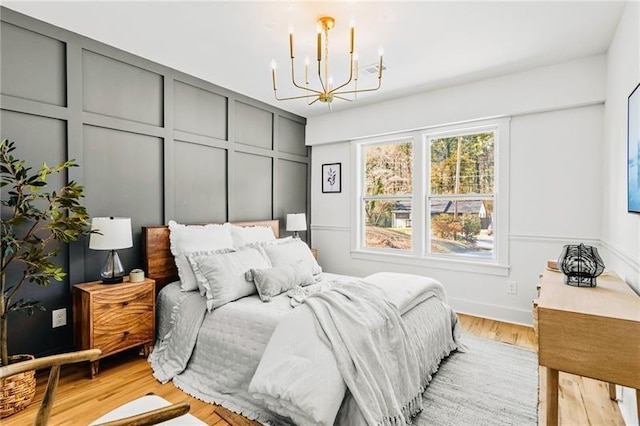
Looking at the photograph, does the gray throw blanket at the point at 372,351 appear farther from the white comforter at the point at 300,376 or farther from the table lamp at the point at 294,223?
the table lamp at the point at 294,223

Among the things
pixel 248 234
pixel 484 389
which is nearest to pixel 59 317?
pixel 248 234

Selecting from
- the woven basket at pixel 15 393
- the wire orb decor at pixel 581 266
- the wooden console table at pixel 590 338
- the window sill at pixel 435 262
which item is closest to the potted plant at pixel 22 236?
the woven basket at pixel 15 393

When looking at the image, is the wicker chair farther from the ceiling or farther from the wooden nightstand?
the ceiling

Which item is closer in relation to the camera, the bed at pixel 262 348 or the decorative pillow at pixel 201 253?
the bed at pixel 262 348

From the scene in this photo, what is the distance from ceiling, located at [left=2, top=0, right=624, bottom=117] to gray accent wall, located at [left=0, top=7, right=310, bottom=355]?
0.62ft

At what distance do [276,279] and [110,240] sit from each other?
50.7 inches

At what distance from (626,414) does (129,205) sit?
3.90 metres

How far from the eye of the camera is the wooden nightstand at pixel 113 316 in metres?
2.46

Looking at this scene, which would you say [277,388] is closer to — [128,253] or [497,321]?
[128,253]

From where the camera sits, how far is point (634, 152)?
196 cm

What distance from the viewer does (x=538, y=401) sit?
7.28ft

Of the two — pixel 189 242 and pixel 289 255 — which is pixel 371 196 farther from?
pixel 189 242

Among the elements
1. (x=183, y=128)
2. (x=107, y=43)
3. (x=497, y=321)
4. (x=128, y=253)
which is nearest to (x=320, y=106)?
(x=183, y=128)

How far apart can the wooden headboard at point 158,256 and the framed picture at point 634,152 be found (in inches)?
137
